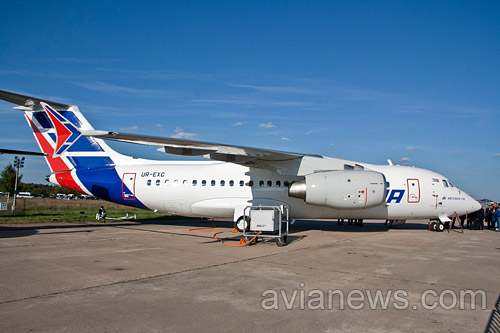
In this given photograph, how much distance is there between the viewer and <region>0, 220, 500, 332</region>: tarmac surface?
4703 millimetres

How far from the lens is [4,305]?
5.29m

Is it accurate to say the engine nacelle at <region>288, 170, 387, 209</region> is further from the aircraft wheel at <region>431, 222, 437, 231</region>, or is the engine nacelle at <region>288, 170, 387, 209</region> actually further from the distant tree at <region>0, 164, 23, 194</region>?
the distant tree at <region>0, 164, 23, 194</region>

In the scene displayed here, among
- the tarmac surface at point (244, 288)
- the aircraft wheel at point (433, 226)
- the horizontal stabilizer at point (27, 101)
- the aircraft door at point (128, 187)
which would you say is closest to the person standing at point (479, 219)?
the aircraft wheel at point (433, 226)

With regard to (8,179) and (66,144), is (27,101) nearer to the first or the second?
(66,144)

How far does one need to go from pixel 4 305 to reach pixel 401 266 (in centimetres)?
808

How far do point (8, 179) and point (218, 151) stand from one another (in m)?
60.0

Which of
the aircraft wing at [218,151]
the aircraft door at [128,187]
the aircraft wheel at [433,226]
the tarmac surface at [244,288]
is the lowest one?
the tarmac surface at [244,288]

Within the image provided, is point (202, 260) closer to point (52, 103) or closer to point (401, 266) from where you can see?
point (401, 266)

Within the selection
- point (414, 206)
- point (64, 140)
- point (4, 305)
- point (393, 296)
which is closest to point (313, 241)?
point (414, 206)

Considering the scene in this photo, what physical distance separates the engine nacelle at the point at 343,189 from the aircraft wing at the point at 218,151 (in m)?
1.63

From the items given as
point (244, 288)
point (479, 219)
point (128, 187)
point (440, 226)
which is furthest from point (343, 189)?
point (479, 219)

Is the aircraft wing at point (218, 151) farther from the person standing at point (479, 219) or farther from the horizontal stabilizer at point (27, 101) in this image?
the person standing at point (479, 219)

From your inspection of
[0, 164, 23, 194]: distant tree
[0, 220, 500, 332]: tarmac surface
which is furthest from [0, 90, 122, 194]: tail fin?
[0, 164, 23, 194]: distant tree

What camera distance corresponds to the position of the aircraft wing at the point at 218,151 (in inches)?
484
